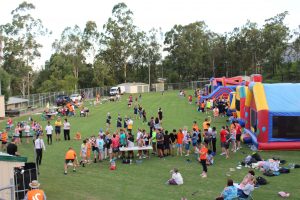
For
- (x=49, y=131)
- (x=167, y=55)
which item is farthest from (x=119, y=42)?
(x=49, y=131)

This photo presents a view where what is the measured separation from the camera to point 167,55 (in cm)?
8488

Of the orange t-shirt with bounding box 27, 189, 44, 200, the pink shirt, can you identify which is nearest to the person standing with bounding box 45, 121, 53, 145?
the pink shirt

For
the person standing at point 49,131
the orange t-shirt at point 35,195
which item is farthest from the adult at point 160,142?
the orange t-shirt at point 35,195

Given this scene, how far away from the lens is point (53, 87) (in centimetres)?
6719

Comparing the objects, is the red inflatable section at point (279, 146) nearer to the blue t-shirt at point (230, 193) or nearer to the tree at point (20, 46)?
the blue t-shirt at point (230, 193)

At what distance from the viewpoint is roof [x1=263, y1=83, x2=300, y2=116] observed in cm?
1983

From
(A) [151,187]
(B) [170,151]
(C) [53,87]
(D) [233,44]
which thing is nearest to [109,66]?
(C) [53,87]

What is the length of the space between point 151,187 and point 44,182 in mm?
Answer: 4205

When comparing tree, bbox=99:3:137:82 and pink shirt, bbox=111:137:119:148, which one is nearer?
pink shirt, bbox=111:137:119:148

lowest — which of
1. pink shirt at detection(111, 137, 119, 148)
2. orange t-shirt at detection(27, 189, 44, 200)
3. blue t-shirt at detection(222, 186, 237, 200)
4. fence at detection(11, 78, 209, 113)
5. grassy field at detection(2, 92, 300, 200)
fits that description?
grassy field at detection(2, 92, 300, 200)

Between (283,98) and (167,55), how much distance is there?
213 ft

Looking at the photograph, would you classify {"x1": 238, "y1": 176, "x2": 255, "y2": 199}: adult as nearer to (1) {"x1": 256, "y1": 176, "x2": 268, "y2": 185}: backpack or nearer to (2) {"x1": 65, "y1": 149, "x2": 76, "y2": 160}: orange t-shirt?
(1) {"x1": 256, "y1": 176, "x2": 268, "y2": 185}: backpack

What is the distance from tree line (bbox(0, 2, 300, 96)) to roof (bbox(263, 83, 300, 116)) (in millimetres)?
49115

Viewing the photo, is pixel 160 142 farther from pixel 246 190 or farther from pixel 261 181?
pixel 246 190
